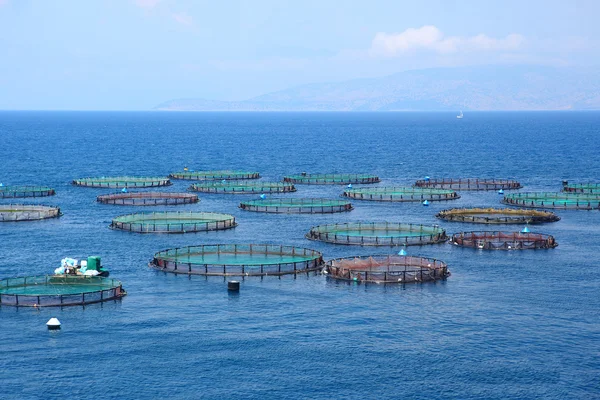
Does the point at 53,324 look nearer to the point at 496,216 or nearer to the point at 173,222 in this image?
the point at 173,222

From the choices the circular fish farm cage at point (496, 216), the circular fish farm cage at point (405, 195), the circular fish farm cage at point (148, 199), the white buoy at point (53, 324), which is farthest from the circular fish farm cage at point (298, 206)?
the white buoy at point (53, 324)

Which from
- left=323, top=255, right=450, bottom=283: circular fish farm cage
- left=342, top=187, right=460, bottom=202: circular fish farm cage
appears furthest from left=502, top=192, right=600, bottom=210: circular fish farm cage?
left=323, top=255, right=450, bottom=283: circular fish farm cage

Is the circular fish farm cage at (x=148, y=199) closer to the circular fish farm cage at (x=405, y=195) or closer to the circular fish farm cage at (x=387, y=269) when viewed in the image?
the circular fish farm cage at (x=405, y=195)

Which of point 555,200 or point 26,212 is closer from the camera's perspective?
point 26,212

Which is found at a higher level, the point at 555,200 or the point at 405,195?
the point at 405,195

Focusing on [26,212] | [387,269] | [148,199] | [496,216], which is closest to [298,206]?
[148,199]

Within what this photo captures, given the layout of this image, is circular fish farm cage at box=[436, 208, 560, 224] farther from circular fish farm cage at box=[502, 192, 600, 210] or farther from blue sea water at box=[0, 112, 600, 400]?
blue sea water at box=[0, 112, 600, 400]

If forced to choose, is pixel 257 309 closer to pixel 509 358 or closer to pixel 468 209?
pixel 509 358
